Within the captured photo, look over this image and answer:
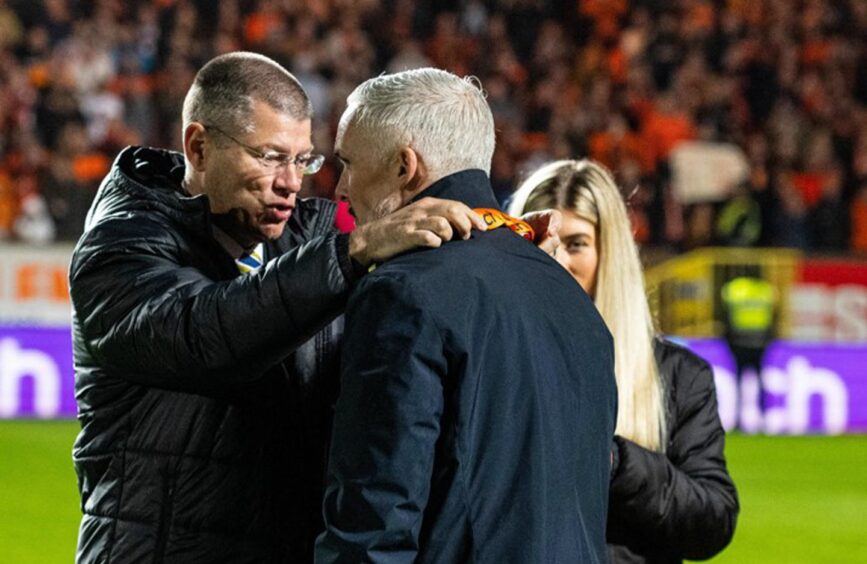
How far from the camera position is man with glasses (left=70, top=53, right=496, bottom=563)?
3014mm

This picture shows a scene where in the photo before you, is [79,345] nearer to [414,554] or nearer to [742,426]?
[414,554]

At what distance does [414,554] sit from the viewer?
266cm

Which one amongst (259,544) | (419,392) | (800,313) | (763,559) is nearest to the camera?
(419,392)

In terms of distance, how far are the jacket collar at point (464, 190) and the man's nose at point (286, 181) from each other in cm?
69

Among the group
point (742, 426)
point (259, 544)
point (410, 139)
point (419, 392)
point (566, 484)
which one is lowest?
point (742, 426)

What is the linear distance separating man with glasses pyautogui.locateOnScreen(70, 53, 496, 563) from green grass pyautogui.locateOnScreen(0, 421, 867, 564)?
489 centimetres

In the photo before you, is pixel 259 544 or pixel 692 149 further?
pixel 692 149

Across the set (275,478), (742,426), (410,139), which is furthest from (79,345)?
(742,426)

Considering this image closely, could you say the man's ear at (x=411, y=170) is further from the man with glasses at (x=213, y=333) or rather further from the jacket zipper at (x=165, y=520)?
the jacket zipper at (x=165, y=520)

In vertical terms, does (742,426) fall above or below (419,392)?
below

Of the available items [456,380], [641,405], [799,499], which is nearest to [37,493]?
[799,499]

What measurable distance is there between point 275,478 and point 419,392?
809 millimetres

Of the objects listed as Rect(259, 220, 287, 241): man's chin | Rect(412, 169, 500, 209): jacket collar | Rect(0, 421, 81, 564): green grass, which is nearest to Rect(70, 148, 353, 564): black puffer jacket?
Rect(259, 220, 287, 241): man's chin

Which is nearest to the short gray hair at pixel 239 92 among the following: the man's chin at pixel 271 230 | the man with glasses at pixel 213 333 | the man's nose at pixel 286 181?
the man with glasses at pixel 213 333
